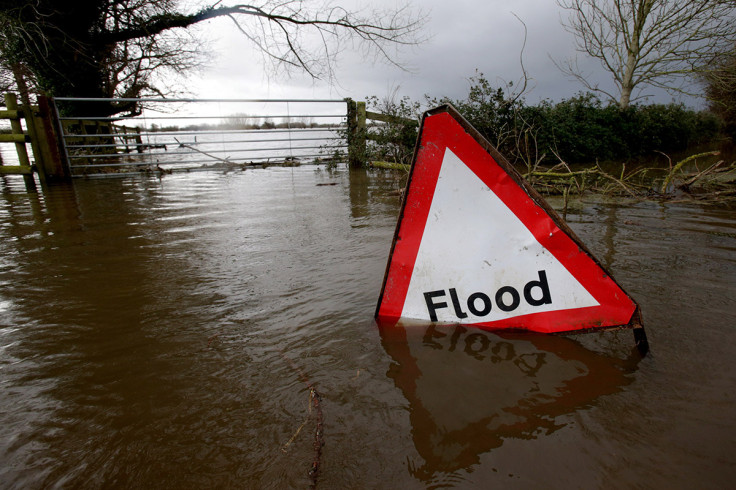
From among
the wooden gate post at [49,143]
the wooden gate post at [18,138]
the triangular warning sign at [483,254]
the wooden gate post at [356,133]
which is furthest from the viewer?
the wooden gate post at [356,133]

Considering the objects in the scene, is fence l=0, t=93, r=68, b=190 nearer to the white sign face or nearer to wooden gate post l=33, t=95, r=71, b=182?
wooden gate post l=33, t=95, r=71, b=182

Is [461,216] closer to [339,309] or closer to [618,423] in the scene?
[339,309]

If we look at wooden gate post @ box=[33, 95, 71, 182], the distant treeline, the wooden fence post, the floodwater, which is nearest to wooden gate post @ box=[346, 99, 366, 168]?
the distant treeline

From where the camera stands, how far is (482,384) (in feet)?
4.40

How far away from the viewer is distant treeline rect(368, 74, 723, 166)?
930cm

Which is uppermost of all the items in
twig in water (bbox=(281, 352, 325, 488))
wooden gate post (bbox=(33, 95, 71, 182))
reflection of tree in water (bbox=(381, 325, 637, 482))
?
wooden gate post (bbox=(33, 95, 71, 182))

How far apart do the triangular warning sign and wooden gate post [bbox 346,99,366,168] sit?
851 cm

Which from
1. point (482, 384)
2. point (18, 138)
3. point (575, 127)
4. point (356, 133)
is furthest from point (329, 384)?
point (575, 127)

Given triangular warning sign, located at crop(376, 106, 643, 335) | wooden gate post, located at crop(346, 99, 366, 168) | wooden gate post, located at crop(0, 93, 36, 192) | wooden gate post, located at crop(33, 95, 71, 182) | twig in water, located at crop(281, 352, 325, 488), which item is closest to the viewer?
twig in water, located at crop(281, 352, 325, 488)

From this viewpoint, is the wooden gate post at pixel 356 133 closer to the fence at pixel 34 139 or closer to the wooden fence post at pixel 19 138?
the fence at pixel 34 139

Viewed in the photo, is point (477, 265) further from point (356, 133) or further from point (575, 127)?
point (575, 127)

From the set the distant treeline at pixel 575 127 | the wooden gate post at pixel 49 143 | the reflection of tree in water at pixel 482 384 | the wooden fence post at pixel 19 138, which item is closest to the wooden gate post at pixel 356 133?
the distant treeline at pixel 575 127

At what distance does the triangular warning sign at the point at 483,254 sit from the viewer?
156 cm

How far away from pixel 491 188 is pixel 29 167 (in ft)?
30.1
